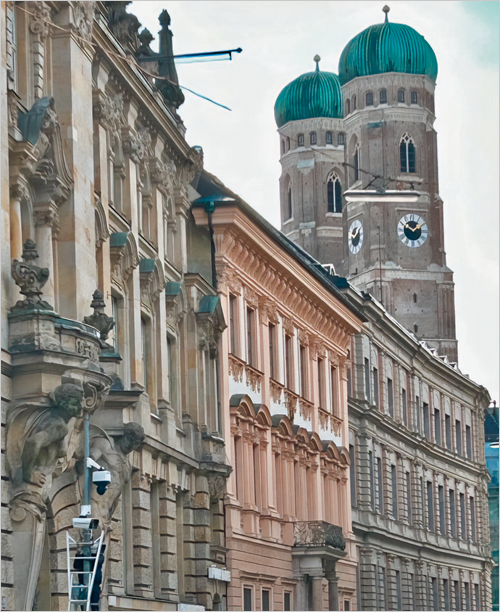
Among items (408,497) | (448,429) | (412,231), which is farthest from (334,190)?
(408,497)

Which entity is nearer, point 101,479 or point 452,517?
point 101,479

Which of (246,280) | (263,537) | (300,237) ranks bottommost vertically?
(263,537)

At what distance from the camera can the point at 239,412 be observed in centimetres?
4462

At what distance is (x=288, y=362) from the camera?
171 ft

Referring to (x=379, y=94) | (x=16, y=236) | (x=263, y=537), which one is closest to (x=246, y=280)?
(x=263, y=537)

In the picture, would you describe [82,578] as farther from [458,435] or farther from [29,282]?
[458,435]

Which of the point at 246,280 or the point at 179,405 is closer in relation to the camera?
the point at 179,405

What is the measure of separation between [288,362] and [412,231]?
80.4m

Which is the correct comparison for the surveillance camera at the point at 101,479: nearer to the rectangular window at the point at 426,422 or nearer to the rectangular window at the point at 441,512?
→ the rectangular window at the point at 426,422

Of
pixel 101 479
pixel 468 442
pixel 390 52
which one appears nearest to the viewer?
pixel 101 479

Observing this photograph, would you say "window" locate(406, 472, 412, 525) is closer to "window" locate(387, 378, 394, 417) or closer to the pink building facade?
"window" locate(387, 378, 394, 417)

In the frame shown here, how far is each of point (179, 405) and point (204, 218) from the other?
631cm

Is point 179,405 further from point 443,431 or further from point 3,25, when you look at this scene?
point 443,431

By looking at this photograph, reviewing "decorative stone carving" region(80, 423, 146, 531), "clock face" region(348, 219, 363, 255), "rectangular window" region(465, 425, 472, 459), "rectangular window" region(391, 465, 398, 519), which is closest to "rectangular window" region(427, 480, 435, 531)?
"rectangular window" region(391, 465, 398, 519)
